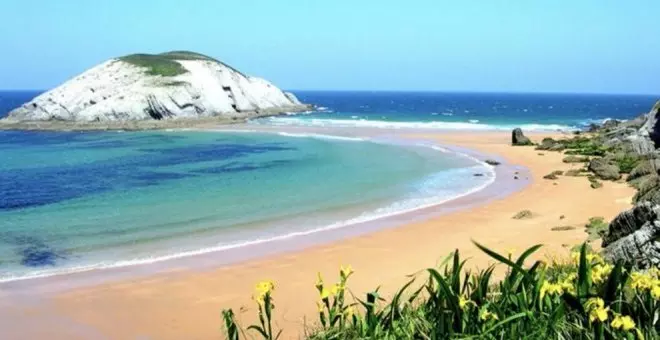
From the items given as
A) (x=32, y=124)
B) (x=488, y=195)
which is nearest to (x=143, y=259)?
(x=488, y=195)

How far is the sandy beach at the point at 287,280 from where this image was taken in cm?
1031

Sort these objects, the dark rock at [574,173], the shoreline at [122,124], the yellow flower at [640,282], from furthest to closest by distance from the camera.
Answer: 1. the shoreline at [122,124]
2. the dark rock at [574,173]
3. the yellow flower at [640,282]

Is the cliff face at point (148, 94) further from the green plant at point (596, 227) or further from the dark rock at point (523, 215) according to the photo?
the green plant at point (596, 227)

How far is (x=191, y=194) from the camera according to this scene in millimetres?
24266

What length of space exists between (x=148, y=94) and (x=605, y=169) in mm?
57116

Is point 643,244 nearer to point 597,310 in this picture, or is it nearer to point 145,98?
point 597,310

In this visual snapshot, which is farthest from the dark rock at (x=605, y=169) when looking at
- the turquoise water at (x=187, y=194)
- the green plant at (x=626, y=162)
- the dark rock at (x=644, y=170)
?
the turquoise water at (x=187, y=194)

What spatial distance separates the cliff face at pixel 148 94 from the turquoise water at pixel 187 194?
27244 mm

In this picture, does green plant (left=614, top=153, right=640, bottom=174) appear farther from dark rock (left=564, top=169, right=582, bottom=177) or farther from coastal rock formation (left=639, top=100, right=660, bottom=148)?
coastal rock formation (left=639, top=100, right=660, bottom=148)

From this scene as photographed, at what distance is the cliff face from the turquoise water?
27244 millimetres

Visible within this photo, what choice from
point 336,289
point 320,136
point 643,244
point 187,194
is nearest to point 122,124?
point 320,136

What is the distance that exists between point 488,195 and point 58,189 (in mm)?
16386

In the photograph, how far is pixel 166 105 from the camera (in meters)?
72.8

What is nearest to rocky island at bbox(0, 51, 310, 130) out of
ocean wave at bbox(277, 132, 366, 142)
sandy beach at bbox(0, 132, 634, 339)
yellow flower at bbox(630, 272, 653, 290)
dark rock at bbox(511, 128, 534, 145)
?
ocean wave at bbox(277, 132, 366, 142)
